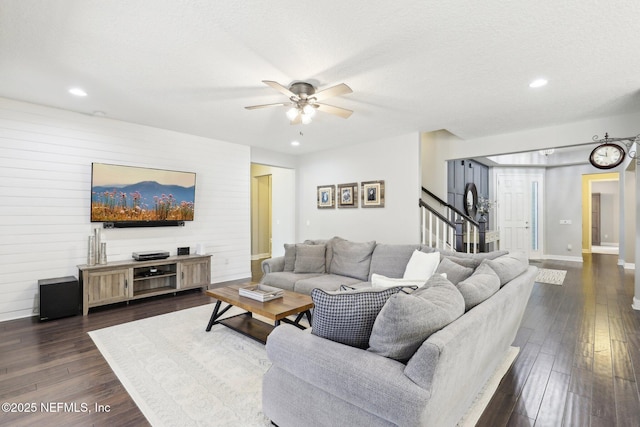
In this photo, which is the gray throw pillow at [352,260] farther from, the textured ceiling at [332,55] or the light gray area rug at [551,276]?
the light gray area rug at [551,276]

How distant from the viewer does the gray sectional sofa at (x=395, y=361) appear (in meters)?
1.25

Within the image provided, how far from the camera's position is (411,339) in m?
1.40

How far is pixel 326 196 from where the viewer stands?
20.8 feet

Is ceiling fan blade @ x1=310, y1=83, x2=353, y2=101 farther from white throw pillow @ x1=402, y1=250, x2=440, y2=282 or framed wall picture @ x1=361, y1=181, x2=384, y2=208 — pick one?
framed wall picture @ x1=361, y1=181, x2=384, y2=208

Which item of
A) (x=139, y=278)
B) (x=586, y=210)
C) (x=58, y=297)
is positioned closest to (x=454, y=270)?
(x=139, y=278)

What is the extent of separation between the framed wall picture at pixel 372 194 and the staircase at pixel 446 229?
720 mm

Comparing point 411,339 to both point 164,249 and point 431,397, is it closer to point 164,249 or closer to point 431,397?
point 431,397

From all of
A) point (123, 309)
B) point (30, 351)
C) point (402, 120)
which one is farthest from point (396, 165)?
point (30, 351)

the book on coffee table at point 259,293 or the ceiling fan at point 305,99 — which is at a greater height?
the ceiling fan at point 305,99

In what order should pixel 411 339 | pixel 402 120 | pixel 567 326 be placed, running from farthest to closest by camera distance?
pixel 402 120
pixel 567 326
pixel 411 339

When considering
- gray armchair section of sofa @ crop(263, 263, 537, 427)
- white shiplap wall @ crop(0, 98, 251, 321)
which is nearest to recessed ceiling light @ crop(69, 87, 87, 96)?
white shiplap wall @ crop(0, 98, 251, 321)

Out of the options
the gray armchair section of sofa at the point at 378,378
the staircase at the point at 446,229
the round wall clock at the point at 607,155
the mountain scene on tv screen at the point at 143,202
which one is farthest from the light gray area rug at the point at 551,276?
the mountain scene on tv screen at the point at 143,202

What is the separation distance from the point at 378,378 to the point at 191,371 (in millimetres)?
1821

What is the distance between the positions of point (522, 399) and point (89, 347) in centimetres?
370
